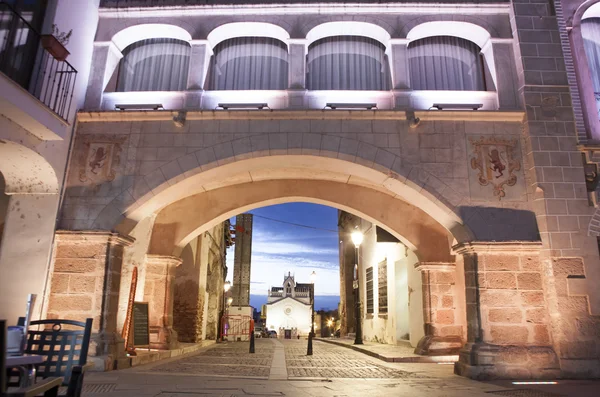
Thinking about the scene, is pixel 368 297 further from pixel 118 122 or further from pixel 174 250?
pixel 118 122

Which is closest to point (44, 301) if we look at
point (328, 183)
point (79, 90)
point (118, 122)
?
point (118, 122)

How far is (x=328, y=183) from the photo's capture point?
10.7 m

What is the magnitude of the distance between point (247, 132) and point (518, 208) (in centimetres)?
486

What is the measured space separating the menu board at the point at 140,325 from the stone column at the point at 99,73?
4.22 meters

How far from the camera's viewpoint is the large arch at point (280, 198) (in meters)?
10.5

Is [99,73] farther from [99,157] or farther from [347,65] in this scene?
[347,65]

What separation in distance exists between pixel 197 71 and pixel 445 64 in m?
4.99

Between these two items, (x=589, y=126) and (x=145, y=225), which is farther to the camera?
(x=145, y=225)

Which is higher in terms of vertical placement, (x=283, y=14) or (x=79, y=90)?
(x=283, y=14)

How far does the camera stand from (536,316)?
6969 mm

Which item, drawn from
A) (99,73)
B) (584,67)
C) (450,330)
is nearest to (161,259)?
(99,73)

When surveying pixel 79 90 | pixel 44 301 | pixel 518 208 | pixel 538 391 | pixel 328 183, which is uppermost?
pixel 79 90

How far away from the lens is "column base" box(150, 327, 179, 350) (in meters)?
10.1

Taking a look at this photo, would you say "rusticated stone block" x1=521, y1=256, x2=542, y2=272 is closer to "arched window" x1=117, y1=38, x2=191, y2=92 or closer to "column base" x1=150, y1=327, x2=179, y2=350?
"arched window" x1=117, y1=38, x2=191, y2=92
